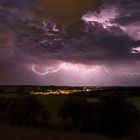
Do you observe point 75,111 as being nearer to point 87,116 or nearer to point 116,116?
point 87,116

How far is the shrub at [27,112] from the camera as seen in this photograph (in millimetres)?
30344

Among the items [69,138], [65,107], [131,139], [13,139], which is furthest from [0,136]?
[65,107]

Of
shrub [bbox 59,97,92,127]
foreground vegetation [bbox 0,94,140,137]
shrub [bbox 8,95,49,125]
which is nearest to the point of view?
foreground vegetation [bbox 0,94,140,137]

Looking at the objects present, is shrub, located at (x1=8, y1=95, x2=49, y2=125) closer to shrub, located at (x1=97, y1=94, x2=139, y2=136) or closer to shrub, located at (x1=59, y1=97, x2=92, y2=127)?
shrub, located at (x1=59, y1=97, x2=92, y2=127)

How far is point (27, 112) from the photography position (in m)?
30.3

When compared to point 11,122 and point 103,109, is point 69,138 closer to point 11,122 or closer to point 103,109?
point 103,109

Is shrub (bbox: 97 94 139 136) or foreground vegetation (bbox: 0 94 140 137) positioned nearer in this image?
shrub (bbox: 97 94 139 136)

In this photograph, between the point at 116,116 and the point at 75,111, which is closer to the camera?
the point at 116,116

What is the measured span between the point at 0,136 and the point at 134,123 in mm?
10167

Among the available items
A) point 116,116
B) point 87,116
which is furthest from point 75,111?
point 116,116

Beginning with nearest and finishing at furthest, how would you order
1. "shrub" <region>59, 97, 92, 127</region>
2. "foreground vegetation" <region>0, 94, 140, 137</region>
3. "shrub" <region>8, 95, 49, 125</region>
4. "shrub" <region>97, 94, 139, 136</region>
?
"shrub" <region>97, 94, 139, 136</region> → "foreground vegetation" <region>0, 94, 140, 137</region> → "shrub" <region>59, 97, 92, 127</region> → "shrub" <region>8, 95, 49, 125</region>

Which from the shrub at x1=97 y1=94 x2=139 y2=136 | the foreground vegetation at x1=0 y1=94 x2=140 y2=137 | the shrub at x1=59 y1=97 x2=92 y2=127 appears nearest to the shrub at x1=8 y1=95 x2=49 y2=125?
the foreground vegetation at x1=0 y1=94 x2=140 y2=137

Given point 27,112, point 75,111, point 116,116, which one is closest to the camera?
point 116,116

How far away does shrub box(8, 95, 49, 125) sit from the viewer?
3034 cm
